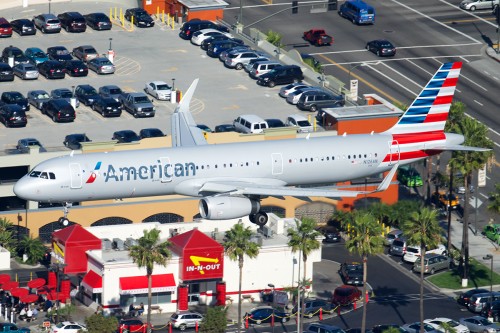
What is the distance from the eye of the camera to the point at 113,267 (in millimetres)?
178000

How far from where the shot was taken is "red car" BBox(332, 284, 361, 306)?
182m

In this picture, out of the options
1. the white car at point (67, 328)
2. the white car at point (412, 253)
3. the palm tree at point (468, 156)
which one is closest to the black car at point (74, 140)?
the white car at point (67, 328)

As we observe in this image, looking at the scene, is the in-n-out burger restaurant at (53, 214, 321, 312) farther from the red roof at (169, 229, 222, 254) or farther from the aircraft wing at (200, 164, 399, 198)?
the aircraft wing at (200, 164, 399, 198)

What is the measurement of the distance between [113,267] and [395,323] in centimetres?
2779

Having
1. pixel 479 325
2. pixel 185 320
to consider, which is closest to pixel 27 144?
pixel 185 320

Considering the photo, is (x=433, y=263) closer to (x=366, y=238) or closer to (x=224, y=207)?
(x=366, y=238)

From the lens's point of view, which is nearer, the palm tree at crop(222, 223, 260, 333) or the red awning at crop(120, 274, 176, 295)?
the palm tree at crop(222, 223, 260, 333)

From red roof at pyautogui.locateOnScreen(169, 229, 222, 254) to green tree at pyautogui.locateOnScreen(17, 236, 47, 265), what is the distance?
49.8 ft

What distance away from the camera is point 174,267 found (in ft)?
594

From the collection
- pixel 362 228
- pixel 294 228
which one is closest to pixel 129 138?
pixel 294 228

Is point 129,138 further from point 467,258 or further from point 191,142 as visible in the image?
point 467,258

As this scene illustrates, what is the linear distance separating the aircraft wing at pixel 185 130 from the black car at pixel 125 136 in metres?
20.5

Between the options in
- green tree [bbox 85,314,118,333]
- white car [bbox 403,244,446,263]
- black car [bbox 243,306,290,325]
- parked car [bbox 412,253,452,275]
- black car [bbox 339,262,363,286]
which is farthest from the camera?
white car [bbox 403,244,446,263]

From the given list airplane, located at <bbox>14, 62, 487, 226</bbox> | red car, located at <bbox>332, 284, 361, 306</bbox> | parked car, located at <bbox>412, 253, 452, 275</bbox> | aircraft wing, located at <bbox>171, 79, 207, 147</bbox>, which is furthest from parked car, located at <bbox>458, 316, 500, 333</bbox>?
aircraft wing, located at <bbox>171, 79, 207, 147</bbox>
